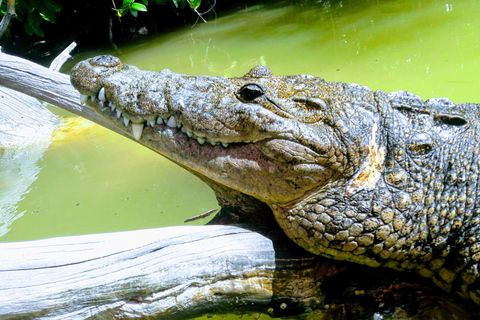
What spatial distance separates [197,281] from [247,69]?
5.25 metres

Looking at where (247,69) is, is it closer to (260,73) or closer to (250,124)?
(260,73)

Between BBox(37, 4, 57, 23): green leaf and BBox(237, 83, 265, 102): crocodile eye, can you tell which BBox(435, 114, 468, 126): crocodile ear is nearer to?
BBox(237, 83, 265, 102): crocodile eye

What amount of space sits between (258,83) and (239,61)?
5.39m

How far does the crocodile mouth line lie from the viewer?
2.39 metres

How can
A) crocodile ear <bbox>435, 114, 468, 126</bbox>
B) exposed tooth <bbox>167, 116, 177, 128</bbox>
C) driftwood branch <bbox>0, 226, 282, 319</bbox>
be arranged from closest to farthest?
driftwood branch <bbox>0, 226, 282, 319</bbox> → crocodile ear <bbox>435, 114, 468, 126</bbox> → exposed tooth <bbox>167, 116, 177, 128</bbox>

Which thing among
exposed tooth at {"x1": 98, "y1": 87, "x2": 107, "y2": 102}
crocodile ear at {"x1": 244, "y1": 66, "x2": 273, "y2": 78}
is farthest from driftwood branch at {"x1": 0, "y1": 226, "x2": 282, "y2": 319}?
crocodile ear at {"x1": 244, "y1": 66, "x2": 273, "y2": 78}

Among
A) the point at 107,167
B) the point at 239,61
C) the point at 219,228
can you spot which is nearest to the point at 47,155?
the point at 107,167

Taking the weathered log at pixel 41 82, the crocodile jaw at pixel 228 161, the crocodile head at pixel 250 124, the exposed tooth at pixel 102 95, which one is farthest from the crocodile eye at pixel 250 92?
the weathered log at pixel 41 82

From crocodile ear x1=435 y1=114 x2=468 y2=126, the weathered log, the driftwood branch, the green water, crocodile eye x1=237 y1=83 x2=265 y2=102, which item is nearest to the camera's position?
the driftwood branch

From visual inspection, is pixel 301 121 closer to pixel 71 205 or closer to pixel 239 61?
pixel 71 205

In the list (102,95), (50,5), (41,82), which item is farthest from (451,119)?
(50,5)

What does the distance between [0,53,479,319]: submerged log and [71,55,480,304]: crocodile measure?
0.49ft

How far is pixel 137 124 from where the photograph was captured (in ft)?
8.25

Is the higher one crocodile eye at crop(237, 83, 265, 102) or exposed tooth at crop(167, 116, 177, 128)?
crocodile eye at crop(237, 83, 265, 102)
